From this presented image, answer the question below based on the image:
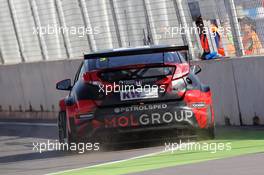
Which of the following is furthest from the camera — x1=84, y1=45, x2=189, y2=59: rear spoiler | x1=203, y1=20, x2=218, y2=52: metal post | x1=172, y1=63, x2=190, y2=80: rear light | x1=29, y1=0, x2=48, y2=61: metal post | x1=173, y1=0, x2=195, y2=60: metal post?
x1=29, y1=0, x2=48, y2=61: metal post

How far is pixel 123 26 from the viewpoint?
2038 cm

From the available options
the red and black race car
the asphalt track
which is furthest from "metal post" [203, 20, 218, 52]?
the red and black race car

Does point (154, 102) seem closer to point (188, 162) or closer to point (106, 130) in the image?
point (106, 130)

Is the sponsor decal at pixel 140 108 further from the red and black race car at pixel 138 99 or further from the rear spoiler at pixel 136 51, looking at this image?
the rear spoiler at pixel 136 51

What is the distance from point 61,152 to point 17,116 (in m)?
9.74

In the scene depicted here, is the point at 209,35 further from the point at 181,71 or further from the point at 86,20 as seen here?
the point at 86,20

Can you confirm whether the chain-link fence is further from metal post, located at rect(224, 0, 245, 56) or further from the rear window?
the rear window

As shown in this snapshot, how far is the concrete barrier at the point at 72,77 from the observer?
14836 mm

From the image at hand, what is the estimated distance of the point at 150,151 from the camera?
40.4ft

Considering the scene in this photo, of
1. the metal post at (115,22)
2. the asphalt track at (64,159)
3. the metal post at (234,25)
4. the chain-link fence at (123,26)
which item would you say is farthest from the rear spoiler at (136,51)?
the metal post at (115,22)

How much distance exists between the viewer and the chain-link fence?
1566 centimetres

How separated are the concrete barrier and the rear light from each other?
92.0 inches

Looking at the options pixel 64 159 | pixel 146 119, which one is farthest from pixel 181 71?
pixel 64 159

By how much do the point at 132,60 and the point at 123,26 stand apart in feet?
25.3
